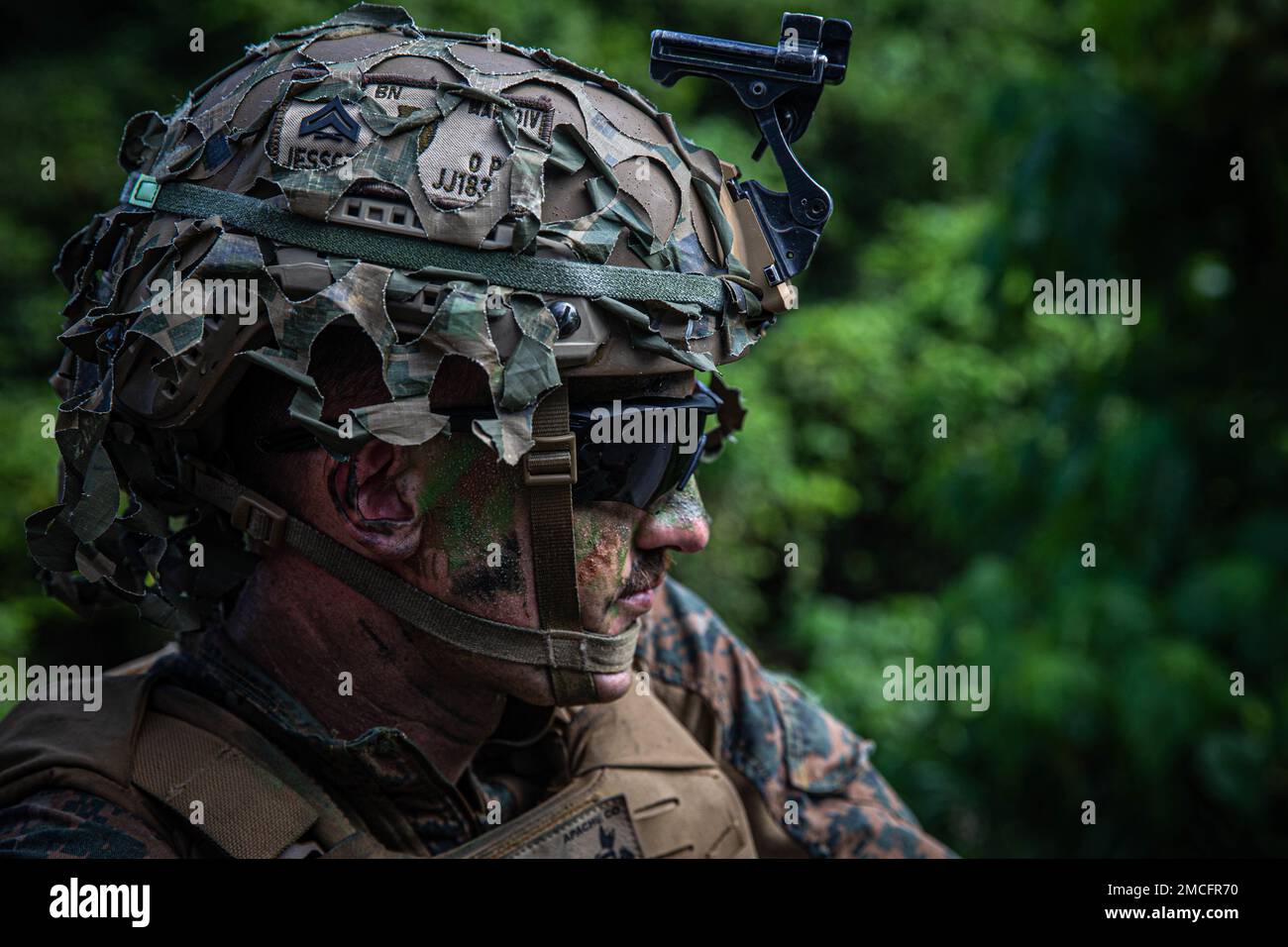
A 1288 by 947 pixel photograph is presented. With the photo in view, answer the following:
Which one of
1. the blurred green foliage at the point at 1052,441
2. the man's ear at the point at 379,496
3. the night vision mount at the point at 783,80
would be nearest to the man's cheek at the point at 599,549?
the man's ear at the point at 379,496

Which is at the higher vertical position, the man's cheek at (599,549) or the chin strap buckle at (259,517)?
the chin strap buckle at (259,517)

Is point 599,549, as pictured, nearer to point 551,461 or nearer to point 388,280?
point 551,461

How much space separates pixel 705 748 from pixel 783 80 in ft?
5.27

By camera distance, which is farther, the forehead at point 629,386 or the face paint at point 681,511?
the face paint at point 681,511

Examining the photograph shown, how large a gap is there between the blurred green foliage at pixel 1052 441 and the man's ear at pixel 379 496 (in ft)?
11.6

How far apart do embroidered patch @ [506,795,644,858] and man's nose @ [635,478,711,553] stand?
624 millimetres

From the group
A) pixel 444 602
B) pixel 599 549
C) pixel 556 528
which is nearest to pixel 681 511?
pixel 599 549

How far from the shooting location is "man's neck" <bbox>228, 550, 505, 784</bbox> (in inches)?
110

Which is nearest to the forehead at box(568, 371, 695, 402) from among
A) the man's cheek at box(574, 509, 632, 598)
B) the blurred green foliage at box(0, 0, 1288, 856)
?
the man's cheek at box(574, 509, 632, 598)

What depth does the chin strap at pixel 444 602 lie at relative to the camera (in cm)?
269

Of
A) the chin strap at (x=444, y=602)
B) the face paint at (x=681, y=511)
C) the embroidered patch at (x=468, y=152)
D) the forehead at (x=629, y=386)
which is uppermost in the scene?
the embroidered patch at (x=468, y=152)

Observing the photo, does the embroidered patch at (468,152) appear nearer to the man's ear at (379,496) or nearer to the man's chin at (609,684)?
the man's ear at (379,496)

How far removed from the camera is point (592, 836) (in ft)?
9.95

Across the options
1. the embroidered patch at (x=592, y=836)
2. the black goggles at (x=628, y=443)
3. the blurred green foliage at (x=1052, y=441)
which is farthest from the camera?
the blurred green foliage at (x=1052, y=441)
